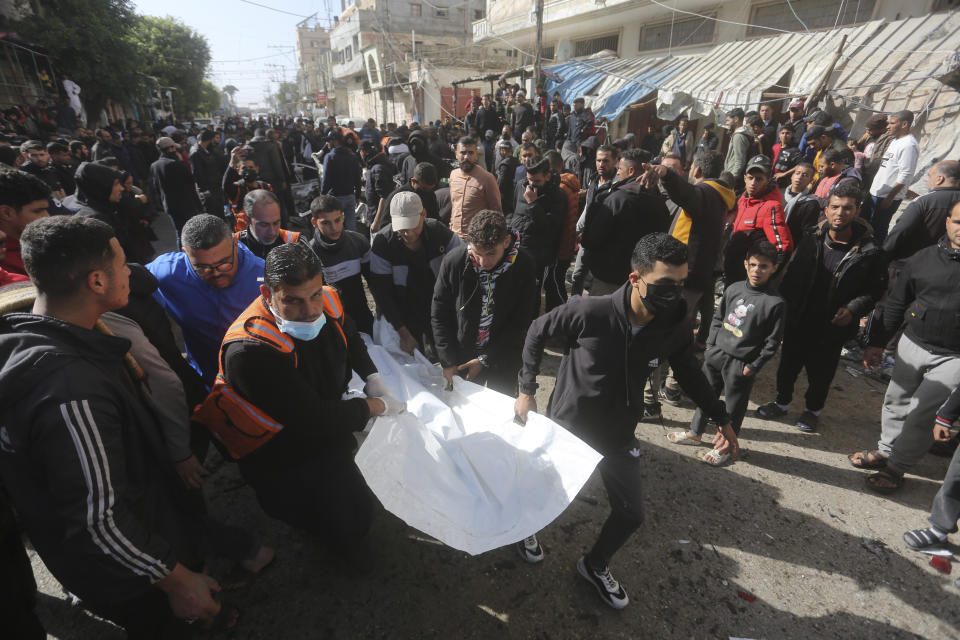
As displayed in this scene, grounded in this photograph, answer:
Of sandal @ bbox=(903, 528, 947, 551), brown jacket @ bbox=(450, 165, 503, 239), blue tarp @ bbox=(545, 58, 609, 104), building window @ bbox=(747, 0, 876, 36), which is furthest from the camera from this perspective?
blue tarp @ bbox=(545, 58, 609, 104)

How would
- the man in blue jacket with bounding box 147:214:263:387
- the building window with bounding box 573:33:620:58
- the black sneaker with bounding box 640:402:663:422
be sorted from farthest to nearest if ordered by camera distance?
the building window with bounding box 573:33:620:58 → the black sneaker with bounding box 640:402:663:422 → the man in blue jacket with bounding box 147:214:263:387

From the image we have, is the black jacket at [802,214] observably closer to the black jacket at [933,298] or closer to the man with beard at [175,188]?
the black jacket at [933,298]

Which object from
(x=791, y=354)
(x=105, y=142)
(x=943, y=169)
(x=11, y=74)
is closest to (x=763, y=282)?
(x=791, y=354)

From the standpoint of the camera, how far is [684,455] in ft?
11.2

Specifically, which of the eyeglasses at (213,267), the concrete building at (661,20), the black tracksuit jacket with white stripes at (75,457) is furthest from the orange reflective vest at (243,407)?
the concrete building at (661,20)

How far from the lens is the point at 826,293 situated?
343cm

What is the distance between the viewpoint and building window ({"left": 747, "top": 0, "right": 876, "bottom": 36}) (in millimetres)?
10555

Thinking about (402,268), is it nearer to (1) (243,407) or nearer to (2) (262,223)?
(2) (262,223)

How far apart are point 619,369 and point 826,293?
2.35 meters

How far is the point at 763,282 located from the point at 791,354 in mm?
992

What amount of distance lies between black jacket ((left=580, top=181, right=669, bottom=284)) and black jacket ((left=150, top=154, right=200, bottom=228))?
5.70 metres

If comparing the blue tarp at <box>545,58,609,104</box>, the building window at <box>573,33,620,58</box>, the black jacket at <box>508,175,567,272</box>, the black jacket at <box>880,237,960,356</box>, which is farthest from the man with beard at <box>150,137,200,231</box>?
the building window at <box>573,33,620,58</box>

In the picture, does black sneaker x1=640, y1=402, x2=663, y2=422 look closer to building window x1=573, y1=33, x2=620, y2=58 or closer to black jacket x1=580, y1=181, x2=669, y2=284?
black jacket x1=580, y1=181, x2=669, y2=284

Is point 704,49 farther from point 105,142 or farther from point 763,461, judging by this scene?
point 105,142
